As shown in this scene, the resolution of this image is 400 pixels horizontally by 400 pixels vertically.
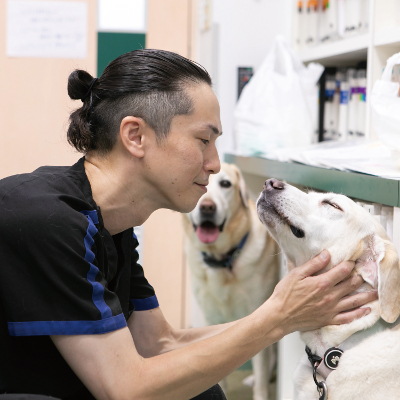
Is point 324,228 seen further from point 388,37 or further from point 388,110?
point 388,37

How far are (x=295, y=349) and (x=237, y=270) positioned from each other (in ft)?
1.56

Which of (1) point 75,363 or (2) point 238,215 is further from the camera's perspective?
(2) point 238,215

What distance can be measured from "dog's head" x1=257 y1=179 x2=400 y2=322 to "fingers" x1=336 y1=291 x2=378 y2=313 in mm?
25

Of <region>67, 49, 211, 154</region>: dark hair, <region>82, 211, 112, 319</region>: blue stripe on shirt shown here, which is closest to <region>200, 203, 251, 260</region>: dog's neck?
<region>67, 49, 211, 154</region>: dark hair

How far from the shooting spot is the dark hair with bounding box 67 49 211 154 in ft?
3.46

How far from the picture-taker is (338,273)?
107 cm

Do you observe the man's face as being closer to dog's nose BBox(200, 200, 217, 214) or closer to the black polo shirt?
the black polo shirt

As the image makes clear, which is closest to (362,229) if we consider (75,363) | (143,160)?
(143,160)

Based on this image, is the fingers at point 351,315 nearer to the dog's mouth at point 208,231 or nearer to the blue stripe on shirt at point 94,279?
the blue stripe on shirt at point 94,279

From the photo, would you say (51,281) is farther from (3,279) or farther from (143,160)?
(143,160)

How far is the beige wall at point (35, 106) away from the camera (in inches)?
104

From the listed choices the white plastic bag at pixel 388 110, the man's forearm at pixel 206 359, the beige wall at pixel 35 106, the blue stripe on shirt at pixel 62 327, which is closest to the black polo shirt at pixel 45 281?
the blue stripe on shirt at pixel 62 327

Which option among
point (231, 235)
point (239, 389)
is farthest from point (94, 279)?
point (239, 389)

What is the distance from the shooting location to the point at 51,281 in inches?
35.6
